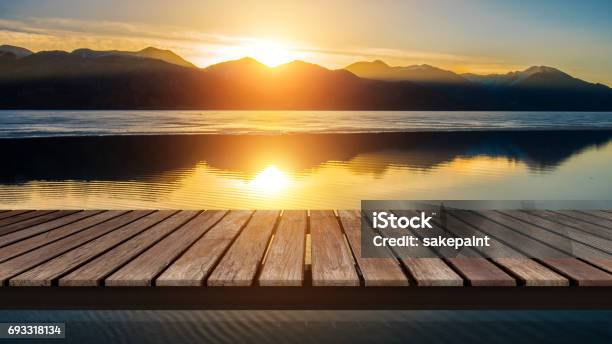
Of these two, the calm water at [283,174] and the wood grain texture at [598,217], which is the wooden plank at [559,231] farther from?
the calm water at [283,174]

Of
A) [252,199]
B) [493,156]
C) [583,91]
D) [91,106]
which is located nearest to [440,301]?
[252,199]

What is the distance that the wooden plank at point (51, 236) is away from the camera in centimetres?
411

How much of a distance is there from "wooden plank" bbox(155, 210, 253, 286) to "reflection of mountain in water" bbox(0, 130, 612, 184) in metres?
11.7

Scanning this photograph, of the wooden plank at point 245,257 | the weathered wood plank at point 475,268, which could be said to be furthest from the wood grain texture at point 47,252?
the weathered wood plank at point 475,268

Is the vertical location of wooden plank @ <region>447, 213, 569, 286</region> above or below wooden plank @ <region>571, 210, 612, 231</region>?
above

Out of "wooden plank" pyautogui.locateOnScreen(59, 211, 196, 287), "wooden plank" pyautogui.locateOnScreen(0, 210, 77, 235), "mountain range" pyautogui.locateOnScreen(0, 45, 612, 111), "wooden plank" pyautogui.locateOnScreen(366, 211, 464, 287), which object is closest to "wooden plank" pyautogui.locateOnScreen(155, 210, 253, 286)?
"wooden plank" pyautogui.locateOnScreen(59, 211, 196, 287)

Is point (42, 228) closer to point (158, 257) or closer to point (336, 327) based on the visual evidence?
point (158, 257)

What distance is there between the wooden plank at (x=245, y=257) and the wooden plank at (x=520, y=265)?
188 centimetres

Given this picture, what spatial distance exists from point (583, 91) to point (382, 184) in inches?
7345

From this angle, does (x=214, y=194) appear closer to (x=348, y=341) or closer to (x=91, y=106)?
(x=348, y=341)

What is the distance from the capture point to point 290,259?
3852mm

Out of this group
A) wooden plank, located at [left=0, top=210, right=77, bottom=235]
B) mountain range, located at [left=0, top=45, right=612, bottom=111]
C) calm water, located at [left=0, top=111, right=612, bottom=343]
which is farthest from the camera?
mountain range, located at [left=0, top=45, right=612, bottom=111]

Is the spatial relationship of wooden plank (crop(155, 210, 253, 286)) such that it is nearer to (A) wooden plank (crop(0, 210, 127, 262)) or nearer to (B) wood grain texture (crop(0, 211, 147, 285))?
(B) wood grain texture (crop(0, 211, 147, 285))

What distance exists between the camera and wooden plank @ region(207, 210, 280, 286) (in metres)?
3.39
